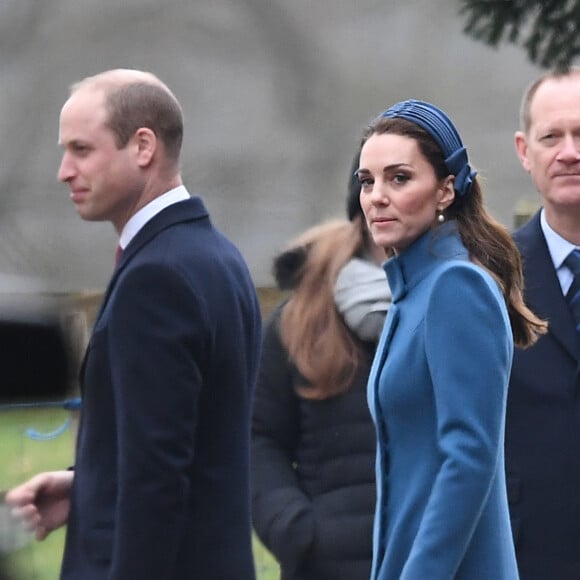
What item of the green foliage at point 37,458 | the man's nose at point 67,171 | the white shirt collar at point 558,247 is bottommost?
the green foliage at point 37,458

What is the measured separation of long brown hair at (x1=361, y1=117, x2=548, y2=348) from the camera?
106 inches

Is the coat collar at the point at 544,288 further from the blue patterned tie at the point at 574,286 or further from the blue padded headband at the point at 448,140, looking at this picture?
the blue padded headband at the point at 448,140

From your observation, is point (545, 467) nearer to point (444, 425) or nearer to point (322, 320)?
point (322, 320)

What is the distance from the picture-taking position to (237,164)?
5324mm

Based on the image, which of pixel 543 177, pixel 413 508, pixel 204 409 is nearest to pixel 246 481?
pixel 204 409

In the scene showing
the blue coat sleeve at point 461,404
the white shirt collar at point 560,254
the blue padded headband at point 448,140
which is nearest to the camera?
the blue coat sleeve at point 461,404

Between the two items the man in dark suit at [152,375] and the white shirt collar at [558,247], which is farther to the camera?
the white shirt collar at [558,247]

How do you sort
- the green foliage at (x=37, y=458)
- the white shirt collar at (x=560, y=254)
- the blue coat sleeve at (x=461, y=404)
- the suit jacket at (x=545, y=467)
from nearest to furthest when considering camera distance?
the blue coat sleeve at (x=461, y=404) < the suit jacket at (x=545, y=467) < the white shirt collar at (x=560, y=254) < the green foliage at (x=37, y=458)

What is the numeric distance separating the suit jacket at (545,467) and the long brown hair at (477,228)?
0.55 meters

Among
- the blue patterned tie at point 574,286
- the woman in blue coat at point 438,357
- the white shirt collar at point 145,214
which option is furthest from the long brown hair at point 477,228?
the blue patterned tie at point 574,286

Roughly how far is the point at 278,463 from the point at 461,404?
118 centimetres

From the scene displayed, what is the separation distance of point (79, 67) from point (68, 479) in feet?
8.34

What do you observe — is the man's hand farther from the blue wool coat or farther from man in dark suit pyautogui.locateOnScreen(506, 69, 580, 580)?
man in dark suit pyautogui.locateOnScreen(506, 69, 580, 580)

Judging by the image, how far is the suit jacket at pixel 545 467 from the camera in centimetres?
328
